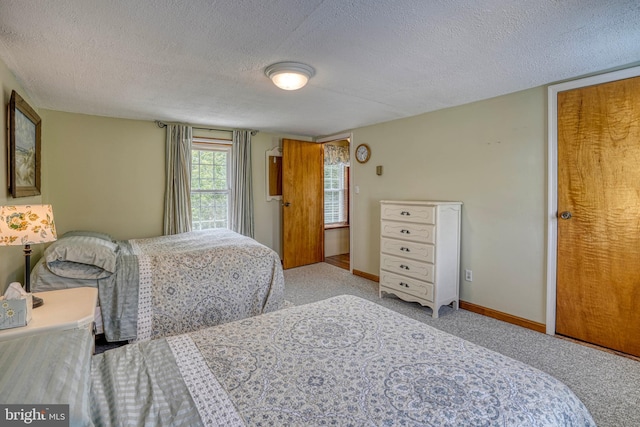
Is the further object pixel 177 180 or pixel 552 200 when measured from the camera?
pixel 177 180

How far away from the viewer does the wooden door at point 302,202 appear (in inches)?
195

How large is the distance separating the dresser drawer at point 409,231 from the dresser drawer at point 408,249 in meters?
0.05

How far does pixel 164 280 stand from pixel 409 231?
2399mm

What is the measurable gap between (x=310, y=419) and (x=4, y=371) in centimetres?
80

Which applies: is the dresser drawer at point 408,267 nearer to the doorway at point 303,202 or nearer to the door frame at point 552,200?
the door frame at point 552,200

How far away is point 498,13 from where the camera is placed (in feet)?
5.31

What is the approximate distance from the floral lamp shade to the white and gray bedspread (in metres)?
0.96

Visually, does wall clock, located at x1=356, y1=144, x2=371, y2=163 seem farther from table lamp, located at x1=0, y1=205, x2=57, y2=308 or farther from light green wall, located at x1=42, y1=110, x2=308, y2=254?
table lamp, located at x1=0, y1=205, x2=57, y2=308

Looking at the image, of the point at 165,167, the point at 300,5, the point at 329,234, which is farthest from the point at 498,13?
the point at 329,234

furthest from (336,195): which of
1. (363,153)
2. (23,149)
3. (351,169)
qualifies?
(23,149)

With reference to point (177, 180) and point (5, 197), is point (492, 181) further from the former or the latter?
point (5, 197)

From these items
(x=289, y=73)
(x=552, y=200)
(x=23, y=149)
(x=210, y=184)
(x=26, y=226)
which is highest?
(x=289, y=73)

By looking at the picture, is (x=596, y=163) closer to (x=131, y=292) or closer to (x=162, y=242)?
(x=131, y=292)

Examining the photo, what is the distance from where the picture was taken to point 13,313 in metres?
1.45
